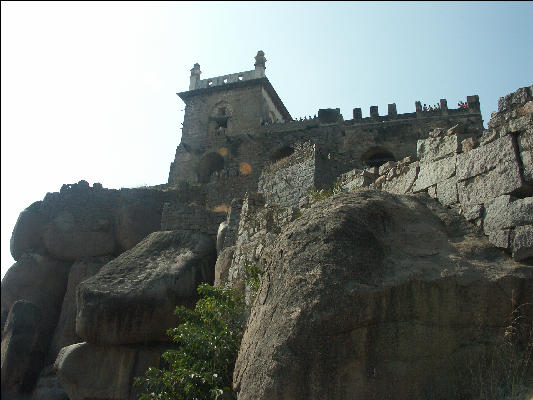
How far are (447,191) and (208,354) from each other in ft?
11.0

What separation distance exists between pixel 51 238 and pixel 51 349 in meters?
4.49

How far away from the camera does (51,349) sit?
48.9 ft

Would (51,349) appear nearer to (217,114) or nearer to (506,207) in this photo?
(506,207)

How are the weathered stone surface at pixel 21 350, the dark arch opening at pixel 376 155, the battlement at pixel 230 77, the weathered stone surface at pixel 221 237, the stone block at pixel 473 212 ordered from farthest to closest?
the battlement at pixel 230 77
the dark arch opening at pixel 376 155
the weathered stone surface at pixel 21 350
the weathered stone surface at pixel 221 237
the stone block at pixel 473 212

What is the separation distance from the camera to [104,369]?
9.70 metres

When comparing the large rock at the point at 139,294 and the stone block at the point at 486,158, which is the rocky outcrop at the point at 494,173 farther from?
the large rock at the point at 139,294

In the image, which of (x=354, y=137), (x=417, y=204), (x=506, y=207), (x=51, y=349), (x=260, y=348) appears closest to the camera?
(x=260, y=348)

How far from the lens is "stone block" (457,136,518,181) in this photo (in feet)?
17.1

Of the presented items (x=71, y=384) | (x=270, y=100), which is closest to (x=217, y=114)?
(x=270, y=100)

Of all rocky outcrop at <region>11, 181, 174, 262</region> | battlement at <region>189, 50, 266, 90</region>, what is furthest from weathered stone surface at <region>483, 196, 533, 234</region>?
battlement at <region>189, 50, 266, 90</region>

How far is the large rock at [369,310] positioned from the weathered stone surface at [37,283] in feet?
47.2

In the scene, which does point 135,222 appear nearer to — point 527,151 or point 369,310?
point 369,310

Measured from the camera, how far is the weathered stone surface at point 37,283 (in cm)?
1731

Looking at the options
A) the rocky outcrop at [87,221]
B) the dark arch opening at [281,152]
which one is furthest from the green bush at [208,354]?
the dark arch opening at [281,152]
